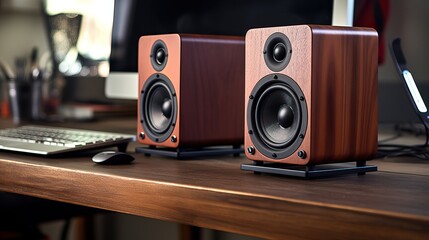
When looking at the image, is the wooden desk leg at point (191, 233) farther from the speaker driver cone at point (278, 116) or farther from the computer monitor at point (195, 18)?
the speaker driver cone at point (278, 116)

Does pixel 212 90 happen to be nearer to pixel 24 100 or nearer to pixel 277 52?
pixel 277 52

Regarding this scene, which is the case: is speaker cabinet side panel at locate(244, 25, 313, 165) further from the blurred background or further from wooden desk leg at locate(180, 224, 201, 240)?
wooden desk leg at locate(180, 224, 201, 240)

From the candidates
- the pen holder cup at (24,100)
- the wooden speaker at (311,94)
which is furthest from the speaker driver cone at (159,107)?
the pen holder cup at (24,100)

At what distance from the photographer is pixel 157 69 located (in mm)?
1229

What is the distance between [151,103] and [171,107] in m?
0.06

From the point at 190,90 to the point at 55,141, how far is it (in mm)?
267

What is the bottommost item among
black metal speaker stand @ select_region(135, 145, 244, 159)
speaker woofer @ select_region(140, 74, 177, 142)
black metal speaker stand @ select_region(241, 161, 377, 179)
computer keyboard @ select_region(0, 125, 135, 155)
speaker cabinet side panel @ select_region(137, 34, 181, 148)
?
black metal speaker stand @ select_region(135, 145, 244, 159)

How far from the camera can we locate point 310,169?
96cm

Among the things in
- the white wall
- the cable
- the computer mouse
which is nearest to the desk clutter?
the computer mouse

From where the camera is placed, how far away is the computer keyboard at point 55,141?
48.3 inches

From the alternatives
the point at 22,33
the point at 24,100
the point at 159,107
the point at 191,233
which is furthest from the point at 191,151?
the point at 22,33

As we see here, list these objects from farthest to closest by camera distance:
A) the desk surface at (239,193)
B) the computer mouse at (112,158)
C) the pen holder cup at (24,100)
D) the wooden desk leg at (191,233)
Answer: the pen holder cup at (24,100) → the wooden desk leg at (191,233) → the computer mouse at (112,158) → the desk surface at (239,193)

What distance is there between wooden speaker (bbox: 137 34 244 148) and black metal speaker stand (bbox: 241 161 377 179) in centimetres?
19

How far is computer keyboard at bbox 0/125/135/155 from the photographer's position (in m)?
1.23
